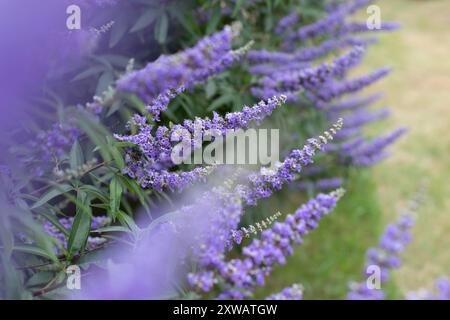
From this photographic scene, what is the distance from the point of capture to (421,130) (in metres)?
6.16

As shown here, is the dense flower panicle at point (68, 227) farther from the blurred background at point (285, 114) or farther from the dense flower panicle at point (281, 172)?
the dense flower panicle at point (281, 172)

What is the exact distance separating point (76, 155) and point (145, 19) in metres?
1.05

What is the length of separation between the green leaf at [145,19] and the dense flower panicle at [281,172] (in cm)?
110

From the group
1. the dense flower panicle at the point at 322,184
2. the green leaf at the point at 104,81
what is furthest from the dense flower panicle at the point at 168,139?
the dense flower panicle at the point at 322,184

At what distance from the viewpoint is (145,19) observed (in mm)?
2652

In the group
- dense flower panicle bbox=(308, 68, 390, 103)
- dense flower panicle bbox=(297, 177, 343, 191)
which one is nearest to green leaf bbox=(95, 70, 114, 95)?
dense flower panicle bbox=(308, 68, 390, 103)

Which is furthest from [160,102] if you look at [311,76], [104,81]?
[311,76]

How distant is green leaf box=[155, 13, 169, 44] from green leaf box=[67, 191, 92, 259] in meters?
1.07

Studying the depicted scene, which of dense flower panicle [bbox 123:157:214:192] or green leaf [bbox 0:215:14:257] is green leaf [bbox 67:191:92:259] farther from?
green leaf [bbox 0:215:14:257]

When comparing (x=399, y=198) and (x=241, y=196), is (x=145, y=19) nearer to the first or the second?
(x=241, y=196)

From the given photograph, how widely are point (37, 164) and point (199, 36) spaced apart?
61.1 inches

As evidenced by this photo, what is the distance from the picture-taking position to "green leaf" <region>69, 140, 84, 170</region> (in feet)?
5.82

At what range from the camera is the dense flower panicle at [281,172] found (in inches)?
68.0

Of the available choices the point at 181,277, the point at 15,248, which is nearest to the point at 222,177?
the point at 181,277
